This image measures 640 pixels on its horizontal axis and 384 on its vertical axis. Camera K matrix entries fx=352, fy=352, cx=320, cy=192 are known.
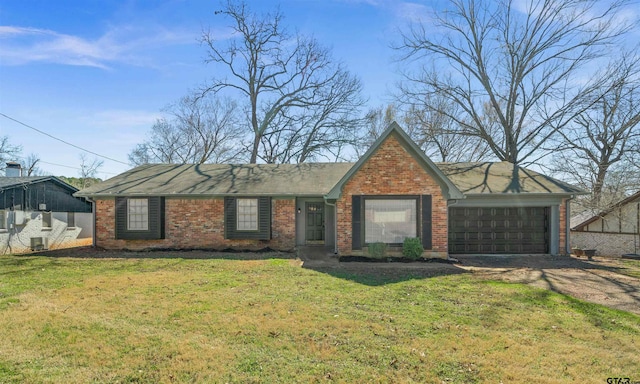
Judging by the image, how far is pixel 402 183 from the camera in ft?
39.3

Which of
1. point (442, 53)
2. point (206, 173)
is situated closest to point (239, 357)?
point (206, 173)

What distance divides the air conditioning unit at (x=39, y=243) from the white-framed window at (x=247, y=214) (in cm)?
938

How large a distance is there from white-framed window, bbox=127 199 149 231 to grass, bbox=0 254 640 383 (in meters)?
5.90

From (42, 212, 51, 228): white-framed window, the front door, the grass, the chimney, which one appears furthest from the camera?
the chimney

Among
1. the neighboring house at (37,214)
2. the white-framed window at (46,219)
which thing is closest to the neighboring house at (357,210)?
the neighboring house at (37,214)

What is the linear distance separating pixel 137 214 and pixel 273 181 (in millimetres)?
5656

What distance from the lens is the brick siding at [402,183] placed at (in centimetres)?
1195

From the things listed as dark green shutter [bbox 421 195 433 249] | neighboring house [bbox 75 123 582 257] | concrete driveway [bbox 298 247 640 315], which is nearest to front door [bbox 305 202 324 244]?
neighboring house [bbox 75 123 582 257]

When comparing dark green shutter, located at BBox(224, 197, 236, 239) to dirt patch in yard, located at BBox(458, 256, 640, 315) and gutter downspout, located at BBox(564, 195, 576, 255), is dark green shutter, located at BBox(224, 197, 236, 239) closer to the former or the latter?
dirt patch in yard, located at BBox(458, 256, 640, 315)

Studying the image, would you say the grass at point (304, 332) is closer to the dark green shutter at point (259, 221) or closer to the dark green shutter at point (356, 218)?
the dark green shutter at point (356, 218)

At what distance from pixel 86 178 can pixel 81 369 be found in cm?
3961

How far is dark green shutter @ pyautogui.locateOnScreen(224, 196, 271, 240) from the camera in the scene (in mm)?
13875

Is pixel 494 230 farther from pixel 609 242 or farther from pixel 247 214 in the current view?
pixel 247 214

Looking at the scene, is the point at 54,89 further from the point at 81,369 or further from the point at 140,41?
the point at 81,369
